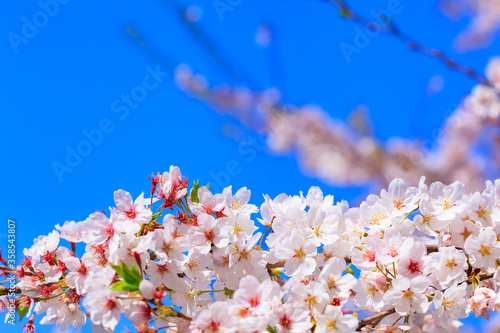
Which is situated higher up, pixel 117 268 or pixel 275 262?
pixel 275 262

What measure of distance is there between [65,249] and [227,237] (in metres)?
0.62

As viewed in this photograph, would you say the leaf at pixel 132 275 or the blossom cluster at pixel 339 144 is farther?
the blossom cluster at pixel 339 144

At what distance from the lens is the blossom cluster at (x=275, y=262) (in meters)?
1.15

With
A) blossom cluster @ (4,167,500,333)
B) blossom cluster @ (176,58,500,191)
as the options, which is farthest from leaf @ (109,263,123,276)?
blossom cluster @ (176,58,500,191)

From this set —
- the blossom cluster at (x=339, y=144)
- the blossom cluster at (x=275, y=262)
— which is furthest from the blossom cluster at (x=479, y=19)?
the blossom cluster at (x=275, y=262)

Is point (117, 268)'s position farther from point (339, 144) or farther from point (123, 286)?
point (339, 144)

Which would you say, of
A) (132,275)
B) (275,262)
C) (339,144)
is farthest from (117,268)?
(339,144)

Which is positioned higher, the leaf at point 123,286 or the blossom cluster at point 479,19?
the blossom cluster at point 479,19

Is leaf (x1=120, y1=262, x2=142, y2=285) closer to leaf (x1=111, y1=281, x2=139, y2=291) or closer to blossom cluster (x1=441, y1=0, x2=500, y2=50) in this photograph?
leaf (x1=111, y1=281, x2=139, y2=291)

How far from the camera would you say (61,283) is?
4.78 ft

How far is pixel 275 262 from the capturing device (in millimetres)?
1345

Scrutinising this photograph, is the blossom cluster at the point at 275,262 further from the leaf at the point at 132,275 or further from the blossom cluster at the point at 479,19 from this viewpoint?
the blossom cluster at the point at 479,19

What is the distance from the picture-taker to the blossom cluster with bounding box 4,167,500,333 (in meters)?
1.15

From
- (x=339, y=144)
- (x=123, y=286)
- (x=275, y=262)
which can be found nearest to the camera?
(x=123, y=286)
